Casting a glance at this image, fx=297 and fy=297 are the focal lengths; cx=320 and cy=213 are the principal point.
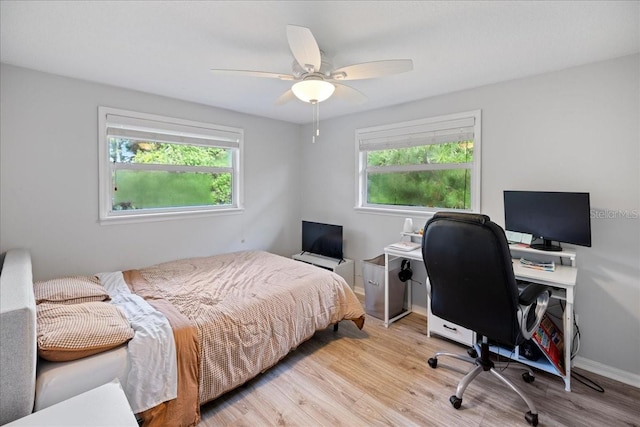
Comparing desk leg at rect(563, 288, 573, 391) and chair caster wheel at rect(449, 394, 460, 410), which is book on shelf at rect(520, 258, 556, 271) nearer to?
desk leg at rect(563, 288, 573, 391)

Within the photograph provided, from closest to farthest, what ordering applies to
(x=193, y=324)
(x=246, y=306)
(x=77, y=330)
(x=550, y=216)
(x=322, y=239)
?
(x=77, y=330), (x=193, y=324), (x=246, y=306), (x=550, y=216), (x=322, y=239)

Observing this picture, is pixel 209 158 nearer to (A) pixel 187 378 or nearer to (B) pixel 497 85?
(A) pixel 187 378

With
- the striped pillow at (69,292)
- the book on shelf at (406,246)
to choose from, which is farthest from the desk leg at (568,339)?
the striped pillow at (69,292)

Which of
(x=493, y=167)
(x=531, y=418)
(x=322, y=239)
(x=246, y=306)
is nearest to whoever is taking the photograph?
(x=531, y=418)

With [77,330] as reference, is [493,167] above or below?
above

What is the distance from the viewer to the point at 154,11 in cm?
157

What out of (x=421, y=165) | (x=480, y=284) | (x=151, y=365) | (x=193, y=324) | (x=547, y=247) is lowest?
(x=151, y=365)

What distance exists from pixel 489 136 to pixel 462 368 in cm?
199

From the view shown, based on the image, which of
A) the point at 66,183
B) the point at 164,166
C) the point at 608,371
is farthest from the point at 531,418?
the point at 66,183

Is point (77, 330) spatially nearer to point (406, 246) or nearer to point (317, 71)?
point (317, 71)

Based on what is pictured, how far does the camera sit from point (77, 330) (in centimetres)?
149

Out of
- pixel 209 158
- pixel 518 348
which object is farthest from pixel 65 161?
pixel 518 348

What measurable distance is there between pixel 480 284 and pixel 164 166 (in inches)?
123

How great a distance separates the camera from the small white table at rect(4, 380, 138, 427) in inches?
41.6
